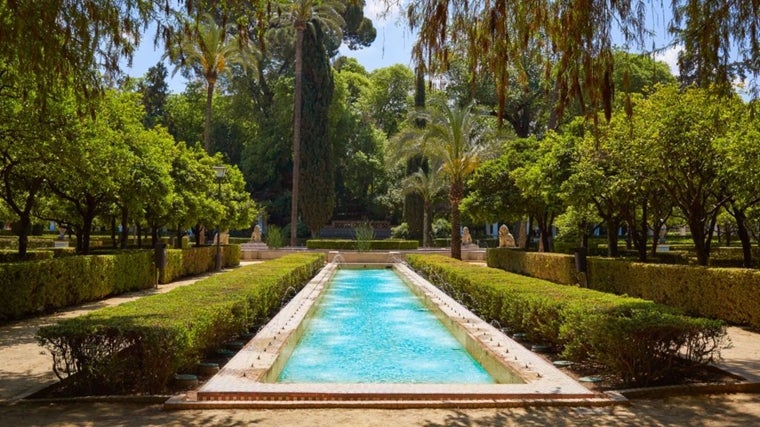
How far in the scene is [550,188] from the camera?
19281mm

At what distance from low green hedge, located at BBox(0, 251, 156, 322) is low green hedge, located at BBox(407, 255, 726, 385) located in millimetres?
8833

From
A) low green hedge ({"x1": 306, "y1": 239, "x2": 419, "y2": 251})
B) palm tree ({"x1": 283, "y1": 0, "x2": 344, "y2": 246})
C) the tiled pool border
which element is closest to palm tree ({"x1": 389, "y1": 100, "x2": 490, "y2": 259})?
low green hedge ({"x1": 306, "y1": 239, "x2": 419, "y2": 251})

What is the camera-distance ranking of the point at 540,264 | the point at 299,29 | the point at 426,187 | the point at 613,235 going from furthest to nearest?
the point at 426,187, the point at 299,29, the point at 540,264, the point at 613,235

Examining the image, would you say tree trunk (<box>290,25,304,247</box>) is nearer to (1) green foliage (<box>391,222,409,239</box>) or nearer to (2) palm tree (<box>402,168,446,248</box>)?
(2) palm tree (<box>402,168,446,248</box>)

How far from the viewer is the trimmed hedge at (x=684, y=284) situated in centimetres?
1120

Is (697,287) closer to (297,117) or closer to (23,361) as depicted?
(23,361)

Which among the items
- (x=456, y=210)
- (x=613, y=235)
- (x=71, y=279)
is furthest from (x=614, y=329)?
(x=456, y=210)

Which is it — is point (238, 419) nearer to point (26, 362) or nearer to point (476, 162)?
point (26, 362)

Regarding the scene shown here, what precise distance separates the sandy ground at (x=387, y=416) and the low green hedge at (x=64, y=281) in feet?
21.2

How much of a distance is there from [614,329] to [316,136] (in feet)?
127

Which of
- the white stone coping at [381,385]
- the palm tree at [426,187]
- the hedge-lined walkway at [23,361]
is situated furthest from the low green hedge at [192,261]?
the palm tree at [426,187]

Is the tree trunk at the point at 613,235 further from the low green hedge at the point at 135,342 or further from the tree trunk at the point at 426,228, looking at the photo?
the tree trunk at the point at 426,228

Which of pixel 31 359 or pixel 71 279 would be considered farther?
pixel 71 279

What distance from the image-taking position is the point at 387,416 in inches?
218
